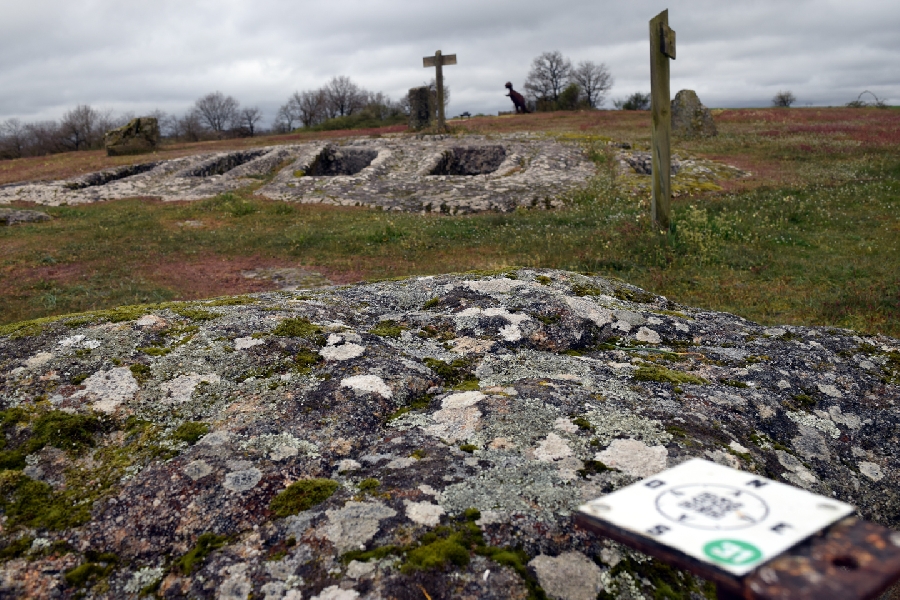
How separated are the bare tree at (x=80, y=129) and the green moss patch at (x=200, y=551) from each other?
65.7m

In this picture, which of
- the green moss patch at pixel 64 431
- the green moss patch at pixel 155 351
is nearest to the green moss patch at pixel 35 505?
the green moss patch at pixel 64 431

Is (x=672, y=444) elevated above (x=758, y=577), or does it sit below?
below

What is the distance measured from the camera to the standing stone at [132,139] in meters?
37.4

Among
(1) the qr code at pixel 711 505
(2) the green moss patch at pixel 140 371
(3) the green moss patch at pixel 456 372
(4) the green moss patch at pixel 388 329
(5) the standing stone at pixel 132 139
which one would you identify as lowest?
(3) the green moss patch at pixel 456 372

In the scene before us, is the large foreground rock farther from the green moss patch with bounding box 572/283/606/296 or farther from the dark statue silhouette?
the dark statue silhouette

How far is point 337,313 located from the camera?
16.6 ft

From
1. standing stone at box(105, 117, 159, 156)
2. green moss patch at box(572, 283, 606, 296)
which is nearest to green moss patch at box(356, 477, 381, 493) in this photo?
green moss patch at box(572, 283, 606, 296)

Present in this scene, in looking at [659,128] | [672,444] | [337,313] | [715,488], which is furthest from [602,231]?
[715,488]

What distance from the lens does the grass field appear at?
1062cm

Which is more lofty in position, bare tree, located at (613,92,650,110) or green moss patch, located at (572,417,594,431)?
bare tree, located at (613,92,650,110)

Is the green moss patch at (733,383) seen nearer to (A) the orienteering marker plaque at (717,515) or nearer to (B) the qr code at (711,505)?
(A) the orienteering marker plaque at (717,515)

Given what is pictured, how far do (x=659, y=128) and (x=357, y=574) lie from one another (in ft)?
45.2

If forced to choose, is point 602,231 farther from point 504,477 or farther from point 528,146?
point 528,146

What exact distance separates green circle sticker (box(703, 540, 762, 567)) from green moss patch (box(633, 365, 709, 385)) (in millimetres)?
2523
